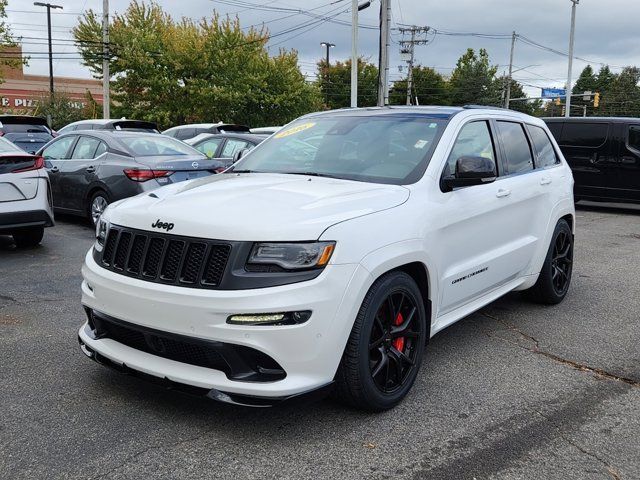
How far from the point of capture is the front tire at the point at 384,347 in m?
3.22

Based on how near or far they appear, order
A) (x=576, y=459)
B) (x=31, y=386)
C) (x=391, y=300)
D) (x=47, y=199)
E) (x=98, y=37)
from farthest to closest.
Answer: (x=98, y=37) → (x=47, y=199) → (x=31, y=386) → (x=391, y=300) → (x=576, y=459)

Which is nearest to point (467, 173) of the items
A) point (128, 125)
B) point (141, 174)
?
point (141, 174)

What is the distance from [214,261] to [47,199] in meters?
5.42

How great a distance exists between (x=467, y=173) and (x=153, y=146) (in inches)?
250

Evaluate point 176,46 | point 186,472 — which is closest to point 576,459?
point 186,472

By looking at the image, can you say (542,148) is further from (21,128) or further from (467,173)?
(21,128)

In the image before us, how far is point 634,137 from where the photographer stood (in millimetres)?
12539

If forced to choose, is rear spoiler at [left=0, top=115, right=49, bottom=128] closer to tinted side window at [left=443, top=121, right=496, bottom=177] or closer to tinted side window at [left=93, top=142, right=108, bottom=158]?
tinted side window at [left=93, top=142, right=108, bottom=158]

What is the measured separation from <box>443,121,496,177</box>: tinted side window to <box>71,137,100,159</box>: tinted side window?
6.62m

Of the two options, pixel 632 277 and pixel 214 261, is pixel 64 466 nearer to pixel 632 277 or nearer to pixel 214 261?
pixel 214 261

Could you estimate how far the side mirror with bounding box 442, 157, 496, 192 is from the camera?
398cm

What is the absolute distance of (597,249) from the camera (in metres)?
8.91

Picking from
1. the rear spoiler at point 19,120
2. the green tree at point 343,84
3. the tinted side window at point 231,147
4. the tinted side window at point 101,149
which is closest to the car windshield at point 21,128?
the rear spoiler at point 19,120

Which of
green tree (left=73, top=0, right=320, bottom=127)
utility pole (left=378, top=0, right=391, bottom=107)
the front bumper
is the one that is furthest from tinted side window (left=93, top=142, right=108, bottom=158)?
green tree (left=73, top=0, right=320, bottom=127)
